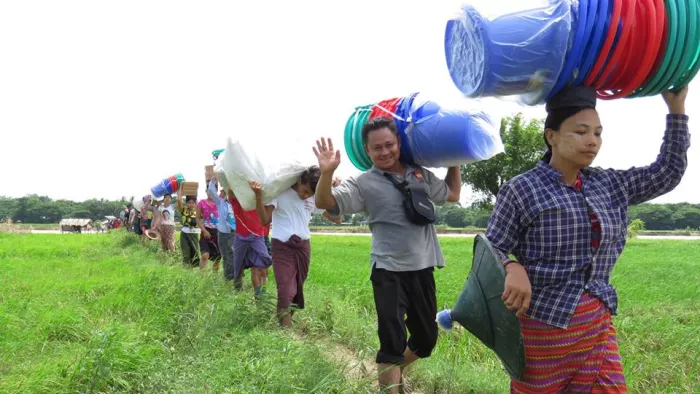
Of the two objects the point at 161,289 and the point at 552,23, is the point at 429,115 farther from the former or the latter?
the point at 161,289

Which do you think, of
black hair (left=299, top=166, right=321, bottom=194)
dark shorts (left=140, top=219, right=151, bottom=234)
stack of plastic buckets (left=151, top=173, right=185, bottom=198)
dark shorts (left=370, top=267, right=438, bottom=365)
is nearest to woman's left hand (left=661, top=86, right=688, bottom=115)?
dark shorts (left=370, top=267, right=438, bottom=365)

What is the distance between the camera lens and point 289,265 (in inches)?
196

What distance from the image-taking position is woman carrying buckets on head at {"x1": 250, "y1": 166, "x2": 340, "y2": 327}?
4895 millimetres

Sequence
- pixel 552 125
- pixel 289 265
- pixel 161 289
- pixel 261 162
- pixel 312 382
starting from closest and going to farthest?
pixel 552 125 → pixel 312 382 → pixel 261 162 → pixel 289 265 → pixel 161 289

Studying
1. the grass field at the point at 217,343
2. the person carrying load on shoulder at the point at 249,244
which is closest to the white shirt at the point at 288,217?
the grass field at the point at 217,343

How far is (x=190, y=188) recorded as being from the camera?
11.5 meters

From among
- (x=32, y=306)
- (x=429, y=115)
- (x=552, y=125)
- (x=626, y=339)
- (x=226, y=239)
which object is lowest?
(x=626, y=339)

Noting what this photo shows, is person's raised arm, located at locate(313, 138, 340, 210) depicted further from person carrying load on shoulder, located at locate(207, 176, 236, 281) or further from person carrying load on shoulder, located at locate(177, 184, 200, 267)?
person carrying load on shoulder, located at locate(177, 184, 200, 267)

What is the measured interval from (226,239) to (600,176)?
5880mm

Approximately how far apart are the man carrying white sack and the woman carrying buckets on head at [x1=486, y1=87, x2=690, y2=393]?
0.94m

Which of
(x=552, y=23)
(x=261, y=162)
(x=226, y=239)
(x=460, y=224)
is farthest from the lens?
(x=460, y=224)

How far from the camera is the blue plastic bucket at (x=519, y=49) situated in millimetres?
1984

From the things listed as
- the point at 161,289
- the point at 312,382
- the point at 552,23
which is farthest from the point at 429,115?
the point at 161,289

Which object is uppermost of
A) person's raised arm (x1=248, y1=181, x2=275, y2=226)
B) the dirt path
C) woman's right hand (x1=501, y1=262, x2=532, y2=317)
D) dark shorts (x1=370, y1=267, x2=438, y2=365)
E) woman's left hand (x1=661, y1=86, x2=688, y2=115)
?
woman's left hand (x1=661, y1=86, x2=688, y2=115)
